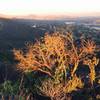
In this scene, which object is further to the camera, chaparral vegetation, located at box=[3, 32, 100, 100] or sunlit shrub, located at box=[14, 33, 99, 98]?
sunlit shrub, located at box=[14, 33, 99, 98]

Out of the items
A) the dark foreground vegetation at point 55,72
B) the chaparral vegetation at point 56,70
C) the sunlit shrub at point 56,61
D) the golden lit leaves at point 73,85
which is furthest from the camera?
the sunlit shrub at point 56,61

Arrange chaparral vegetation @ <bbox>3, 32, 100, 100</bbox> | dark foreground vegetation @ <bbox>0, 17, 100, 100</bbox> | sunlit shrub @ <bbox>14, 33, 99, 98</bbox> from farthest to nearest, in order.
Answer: sunlit shrub @ <bbox>14, 33, 99, 98</bbox> → chaparral vegetation @ <bbox>3, 32, 100, 100</bbox> → dark foreground vegetation @ <bbox>0, 17, 100, 100</bbox>

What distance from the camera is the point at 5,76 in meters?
39.7

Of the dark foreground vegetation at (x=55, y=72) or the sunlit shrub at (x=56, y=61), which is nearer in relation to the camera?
the dark foreground vegetation at (x=55, y=72)

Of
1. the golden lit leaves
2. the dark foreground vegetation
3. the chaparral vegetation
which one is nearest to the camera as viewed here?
the golden lit leaves

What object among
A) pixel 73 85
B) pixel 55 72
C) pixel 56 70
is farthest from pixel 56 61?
pixel 73 85

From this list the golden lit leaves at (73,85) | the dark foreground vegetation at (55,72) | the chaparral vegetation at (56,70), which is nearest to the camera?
the golden lit leaves at (73,85)

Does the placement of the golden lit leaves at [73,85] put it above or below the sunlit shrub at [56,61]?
below

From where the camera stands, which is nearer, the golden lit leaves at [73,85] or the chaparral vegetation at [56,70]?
the golden lit leaves at [73,85]

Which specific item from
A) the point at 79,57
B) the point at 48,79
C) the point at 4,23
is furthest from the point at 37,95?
the point at 4,23

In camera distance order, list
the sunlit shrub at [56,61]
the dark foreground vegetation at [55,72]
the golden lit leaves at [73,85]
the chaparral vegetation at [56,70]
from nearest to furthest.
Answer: the golden lit leaves at [73,85] → the dark foreground vegetation at [55,72] → the chaparral vegetation at [56,70] → the sunlit shrub at [56,61]

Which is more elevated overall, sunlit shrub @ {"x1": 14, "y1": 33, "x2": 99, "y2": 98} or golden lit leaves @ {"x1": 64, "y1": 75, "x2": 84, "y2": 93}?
sunlit shrub @ {"x1": 14, "y1": 33, "x2": 99, "y2": 98}

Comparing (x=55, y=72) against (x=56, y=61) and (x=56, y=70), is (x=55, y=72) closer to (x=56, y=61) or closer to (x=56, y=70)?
(x=56, y=70)

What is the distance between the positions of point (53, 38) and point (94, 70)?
5.48 metres
